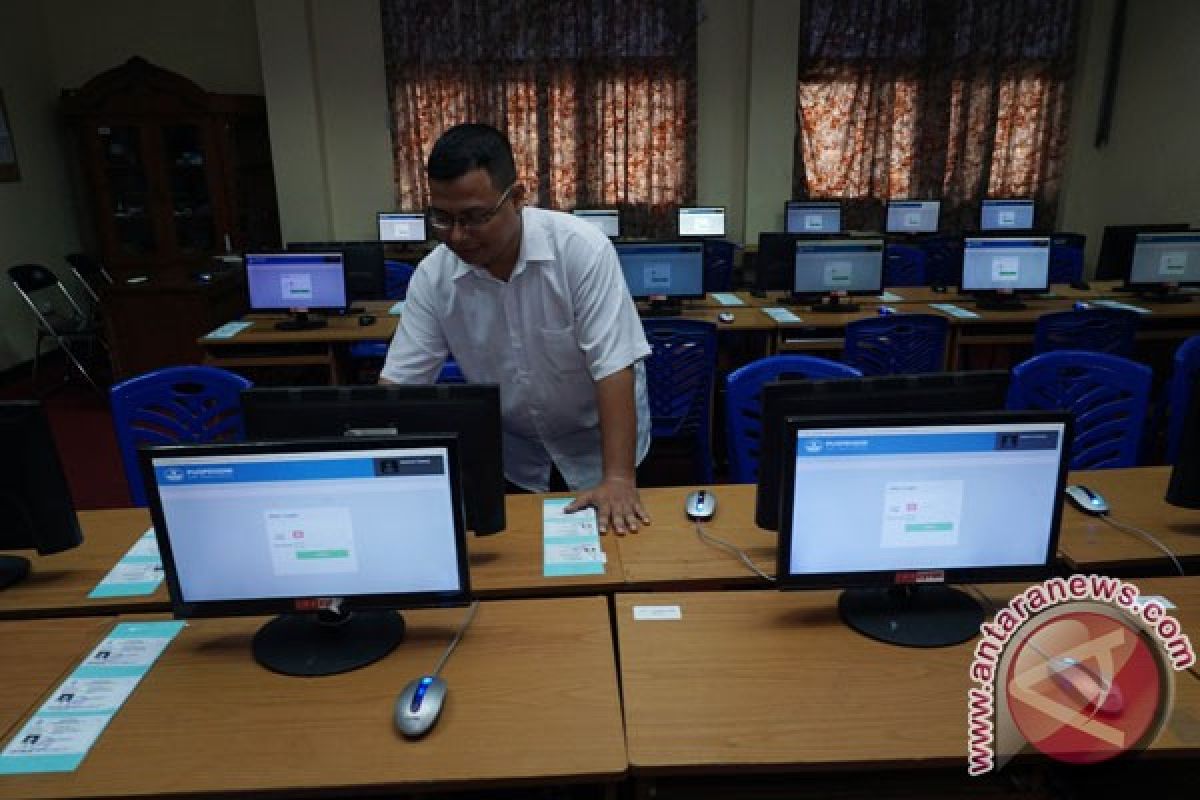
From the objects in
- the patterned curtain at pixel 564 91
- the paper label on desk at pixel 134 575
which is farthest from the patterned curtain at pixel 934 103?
the paper label on desk at pixel 134 575

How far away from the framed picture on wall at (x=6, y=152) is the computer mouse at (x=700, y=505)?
670 centimetres

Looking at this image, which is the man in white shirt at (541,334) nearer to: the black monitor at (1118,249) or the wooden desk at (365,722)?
the wooden desk at (365,722)

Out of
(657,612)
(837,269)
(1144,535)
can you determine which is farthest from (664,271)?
(657,612)

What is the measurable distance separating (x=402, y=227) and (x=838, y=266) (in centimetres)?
437

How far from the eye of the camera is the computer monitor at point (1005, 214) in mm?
7387

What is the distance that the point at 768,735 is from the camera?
1.17 meters

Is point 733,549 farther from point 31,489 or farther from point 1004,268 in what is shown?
point 1004,268

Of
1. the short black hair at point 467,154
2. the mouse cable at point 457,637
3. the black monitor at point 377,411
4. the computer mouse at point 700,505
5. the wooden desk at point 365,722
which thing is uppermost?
the short black hair at point 467,154

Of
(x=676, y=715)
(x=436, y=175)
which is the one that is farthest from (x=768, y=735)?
(x=436, y=175)

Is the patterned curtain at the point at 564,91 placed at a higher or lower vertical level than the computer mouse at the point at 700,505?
higher

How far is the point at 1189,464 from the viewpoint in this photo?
174 centimetres

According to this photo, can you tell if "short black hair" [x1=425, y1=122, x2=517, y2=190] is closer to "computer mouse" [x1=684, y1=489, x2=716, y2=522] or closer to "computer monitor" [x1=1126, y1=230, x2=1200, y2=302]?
"computer mouse" [x1=684, y1=489, x2=716, y2=522]

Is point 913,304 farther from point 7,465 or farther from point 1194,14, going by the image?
point 7,465

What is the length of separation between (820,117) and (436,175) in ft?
21.8
